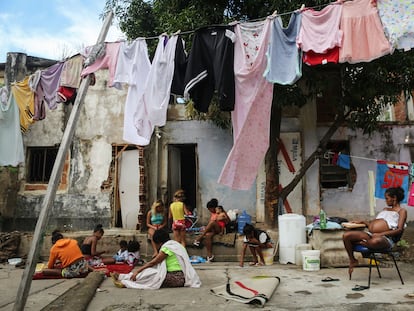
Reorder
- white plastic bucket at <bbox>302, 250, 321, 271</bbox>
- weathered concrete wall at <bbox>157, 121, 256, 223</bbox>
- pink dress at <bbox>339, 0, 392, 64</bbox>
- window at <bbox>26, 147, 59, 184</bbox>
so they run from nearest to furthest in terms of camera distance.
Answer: pink dress at <bbox>339, 0, 392, 64</bbox>
white plastic bucket at <bbox>302, 250, 321, 271</bbox>
weathered concrete wall at <bbox>157, 121, 256, 223</bbox>
window at <bbox>26, 147, 59, 184</bbox>

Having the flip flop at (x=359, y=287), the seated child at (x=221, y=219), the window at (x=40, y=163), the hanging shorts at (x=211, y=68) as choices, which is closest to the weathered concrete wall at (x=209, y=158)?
the seated child at (x=221, y=219)

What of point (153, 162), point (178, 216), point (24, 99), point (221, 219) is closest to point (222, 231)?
point (221, 219)

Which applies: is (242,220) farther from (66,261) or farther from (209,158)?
(66,261)

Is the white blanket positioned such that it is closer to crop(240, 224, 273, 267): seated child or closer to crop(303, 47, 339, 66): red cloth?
crop(240, 224, 273, 267): seated child

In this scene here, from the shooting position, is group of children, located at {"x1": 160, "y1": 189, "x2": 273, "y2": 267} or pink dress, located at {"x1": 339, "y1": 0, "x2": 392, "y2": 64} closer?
pink dress, located at {"x1": 339, "y1": 0, "x2": 392, "y2": 64}

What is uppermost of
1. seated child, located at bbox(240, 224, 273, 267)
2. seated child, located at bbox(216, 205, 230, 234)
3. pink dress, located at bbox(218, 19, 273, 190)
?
pink dress, located at bbox(218, 19, 273, 190)

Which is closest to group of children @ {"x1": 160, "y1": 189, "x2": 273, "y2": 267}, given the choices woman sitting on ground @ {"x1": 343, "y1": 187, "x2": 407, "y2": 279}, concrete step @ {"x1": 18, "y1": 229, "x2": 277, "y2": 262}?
concrete step @ {"x1": 18, "y1": 229, "x2": 277, "y2": 262}

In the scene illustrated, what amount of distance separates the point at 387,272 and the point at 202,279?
10.4ft

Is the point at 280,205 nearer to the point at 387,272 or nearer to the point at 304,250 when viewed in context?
the point at 304,250

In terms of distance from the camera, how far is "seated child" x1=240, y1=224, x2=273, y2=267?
7.81 m

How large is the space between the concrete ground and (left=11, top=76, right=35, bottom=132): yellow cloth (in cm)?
295

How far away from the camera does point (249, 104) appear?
17.1 feet

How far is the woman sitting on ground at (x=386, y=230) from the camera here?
5355 mm

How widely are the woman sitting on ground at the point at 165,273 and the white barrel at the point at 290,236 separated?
2.87 meters
